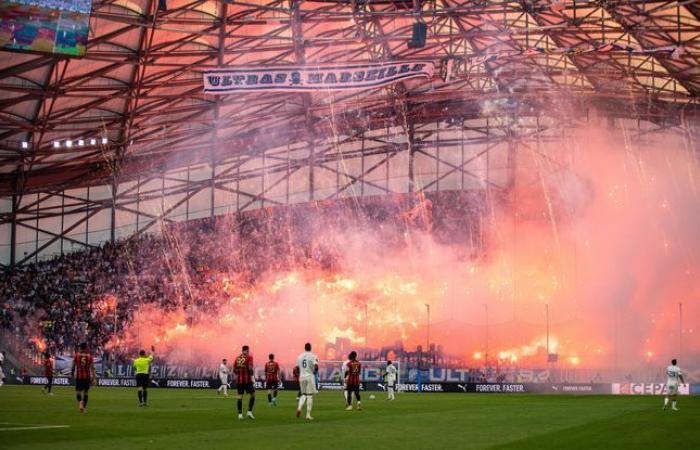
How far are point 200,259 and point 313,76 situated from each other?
27772mm

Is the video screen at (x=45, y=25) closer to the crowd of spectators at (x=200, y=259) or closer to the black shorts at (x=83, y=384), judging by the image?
the black shorts at (x=83, y=384)

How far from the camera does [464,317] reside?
Answer: 183ft

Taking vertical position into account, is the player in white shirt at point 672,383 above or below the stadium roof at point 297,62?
below

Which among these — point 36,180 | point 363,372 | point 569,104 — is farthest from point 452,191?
point 36,180

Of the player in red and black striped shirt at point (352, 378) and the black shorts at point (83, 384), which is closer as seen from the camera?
the black shorts at point (83, 384)

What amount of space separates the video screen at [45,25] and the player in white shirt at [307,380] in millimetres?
13572

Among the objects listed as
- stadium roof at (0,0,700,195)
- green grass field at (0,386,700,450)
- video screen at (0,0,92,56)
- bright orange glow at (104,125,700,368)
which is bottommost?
green grass field at (0,386,700,450)

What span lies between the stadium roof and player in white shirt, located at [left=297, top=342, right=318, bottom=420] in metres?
19.4

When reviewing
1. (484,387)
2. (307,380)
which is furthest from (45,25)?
(484,387)

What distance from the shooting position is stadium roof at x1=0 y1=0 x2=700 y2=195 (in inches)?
1651

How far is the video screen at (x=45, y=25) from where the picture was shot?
2873cm

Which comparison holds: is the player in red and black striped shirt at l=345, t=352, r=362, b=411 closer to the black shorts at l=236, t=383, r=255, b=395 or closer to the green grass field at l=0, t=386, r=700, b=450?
the green grass field at l=0, t=386, r=700, b=450

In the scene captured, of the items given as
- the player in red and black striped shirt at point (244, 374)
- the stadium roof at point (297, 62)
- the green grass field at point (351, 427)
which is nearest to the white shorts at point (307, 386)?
the green grass field at point (351, 427)

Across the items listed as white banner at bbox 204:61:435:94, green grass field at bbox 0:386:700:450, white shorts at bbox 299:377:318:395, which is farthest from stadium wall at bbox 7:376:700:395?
white shorts at bbox 299:377:318:395
